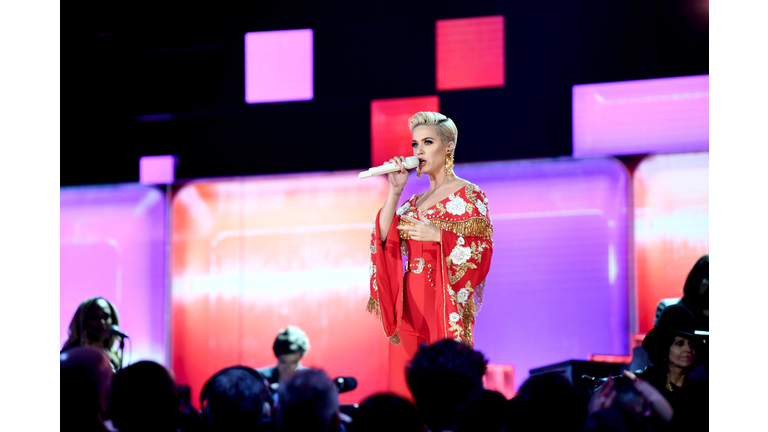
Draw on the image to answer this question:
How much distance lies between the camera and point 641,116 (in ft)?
14.4

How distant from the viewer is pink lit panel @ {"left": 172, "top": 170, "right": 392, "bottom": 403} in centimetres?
483

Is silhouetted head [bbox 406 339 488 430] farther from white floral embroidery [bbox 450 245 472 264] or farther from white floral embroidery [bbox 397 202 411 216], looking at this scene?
white floral embroidery [bbox 397 202 411 216]

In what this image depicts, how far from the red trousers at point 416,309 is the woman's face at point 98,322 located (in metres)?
1.75

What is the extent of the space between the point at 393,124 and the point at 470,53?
63 cm

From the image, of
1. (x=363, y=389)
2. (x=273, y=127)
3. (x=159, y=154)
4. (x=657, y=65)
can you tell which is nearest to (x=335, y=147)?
(x=273, y=127)

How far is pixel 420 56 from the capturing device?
15.3 ft

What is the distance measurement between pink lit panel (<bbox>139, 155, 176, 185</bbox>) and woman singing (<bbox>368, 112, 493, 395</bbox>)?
2.40 meters

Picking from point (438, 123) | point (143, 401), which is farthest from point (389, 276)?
point (143, 401)

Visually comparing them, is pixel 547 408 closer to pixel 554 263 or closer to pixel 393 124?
pixel 554 263

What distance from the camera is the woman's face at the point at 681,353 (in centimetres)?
309

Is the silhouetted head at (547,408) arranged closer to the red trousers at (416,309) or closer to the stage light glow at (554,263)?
the red trousers at (416,309)

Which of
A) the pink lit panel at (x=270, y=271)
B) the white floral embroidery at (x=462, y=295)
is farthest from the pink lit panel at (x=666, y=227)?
the white floral embroidery at (x=462, y=295)

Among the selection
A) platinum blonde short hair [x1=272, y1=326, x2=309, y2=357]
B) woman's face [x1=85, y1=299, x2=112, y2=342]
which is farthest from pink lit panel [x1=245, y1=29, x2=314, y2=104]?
woman's face [x1=85, y1=299, x2=112, y2=342]
